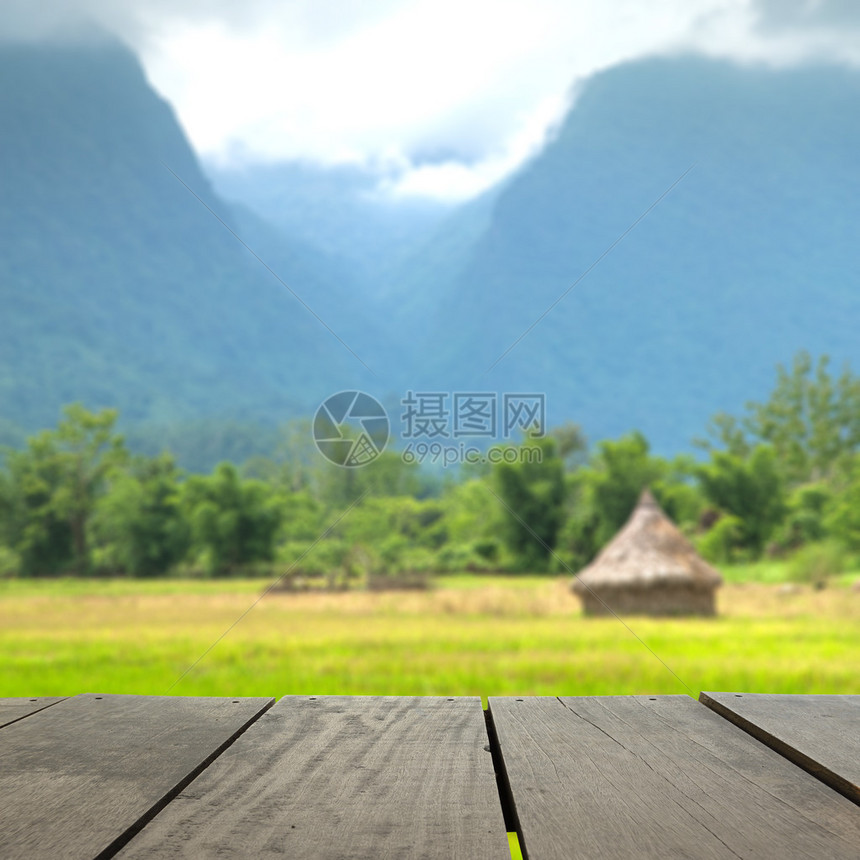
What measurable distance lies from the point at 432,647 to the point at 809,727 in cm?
873

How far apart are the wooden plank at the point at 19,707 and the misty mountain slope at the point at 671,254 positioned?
82931 mm

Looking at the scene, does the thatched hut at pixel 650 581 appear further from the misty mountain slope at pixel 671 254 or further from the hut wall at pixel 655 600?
the misty mountain slope at pixel 671 254

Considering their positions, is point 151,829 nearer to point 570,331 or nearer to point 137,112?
point 570,331

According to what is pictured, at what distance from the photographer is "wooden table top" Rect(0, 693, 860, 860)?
77 cm

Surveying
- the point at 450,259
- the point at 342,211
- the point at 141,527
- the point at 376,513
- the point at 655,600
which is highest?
the point at 342,211

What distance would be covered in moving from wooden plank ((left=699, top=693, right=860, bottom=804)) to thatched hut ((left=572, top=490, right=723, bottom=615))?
11.9 metres

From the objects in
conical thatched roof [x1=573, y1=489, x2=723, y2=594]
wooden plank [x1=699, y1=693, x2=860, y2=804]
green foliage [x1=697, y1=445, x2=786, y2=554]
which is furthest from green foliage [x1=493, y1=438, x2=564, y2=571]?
wooden plank [x1=699, y1=693, x2=860, y2=804]

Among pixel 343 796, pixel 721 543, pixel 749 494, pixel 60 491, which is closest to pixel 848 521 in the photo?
pixel 749 494

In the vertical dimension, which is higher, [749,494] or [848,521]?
[749,494]

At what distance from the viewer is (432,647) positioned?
9.57m

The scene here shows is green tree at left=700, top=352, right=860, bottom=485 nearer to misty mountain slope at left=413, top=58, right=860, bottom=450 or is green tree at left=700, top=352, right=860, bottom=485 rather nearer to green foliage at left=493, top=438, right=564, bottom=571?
green foliage at left=493, top=438, right=564, bottom=571

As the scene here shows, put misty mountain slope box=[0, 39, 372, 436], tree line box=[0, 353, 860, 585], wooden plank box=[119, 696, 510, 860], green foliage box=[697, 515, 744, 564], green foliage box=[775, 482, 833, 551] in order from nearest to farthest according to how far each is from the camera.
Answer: wooden plank box=[119, 696, 510, 860], green foliage box=[697, 515, 744, 564], tree line box=[0, 353, 860, 585], green foliage box=[775, 482, 833, 551], misty mountain slope box=[0, 39, 372, 436]

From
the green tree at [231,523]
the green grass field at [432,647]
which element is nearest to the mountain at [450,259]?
the green tree at [231,523]

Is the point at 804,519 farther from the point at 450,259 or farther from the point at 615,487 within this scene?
the point at 450,259
